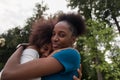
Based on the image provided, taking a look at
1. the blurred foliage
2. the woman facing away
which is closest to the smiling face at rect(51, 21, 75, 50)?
the woman facing away

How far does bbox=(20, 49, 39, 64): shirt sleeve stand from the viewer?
9.00ft

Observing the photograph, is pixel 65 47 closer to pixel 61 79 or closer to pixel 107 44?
pixel 61 79

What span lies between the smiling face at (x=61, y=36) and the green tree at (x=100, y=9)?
110 ft

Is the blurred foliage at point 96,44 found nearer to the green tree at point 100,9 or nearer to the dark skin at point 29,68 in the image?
the green tree at point 100,9

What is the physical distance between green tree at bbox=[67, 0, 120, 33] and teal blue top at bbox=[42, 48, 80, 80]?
1321 inches

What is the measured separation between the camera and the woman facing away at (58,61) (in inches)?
105

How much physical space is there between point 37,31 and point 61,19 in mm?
201

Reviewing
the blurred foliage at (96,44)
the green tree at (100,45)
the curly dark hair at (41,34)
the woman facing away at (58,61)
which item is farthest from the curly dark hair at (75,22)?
the green tree at (100,45)

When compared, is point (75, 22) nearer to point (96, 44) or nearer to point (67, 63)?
point (67, 63)

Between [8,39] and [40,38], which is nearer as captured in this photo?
[40,38]

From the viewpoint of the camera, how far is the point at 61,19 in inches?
118

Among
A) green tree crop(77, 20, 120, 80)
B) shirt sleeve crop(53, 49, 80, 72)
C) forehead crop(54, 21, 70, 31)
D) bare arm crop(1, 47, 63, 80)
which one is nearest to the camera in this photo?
bare arm crop(1, 47, 63, 80)

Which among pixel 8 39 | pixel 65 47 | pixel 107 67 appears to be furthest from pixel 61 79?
pixel 8 39

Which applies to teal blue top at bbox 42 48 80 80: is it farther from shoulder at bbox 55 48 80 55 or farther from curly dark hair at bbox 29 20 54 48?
curly dark hair at bbox 29 20 54 48
